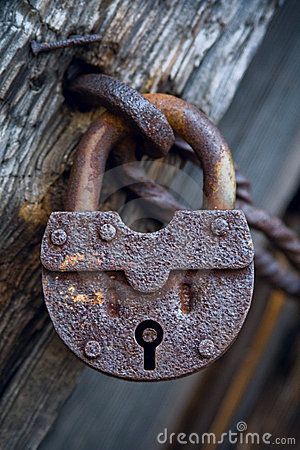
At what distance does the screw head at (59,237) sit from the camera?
0.68 m

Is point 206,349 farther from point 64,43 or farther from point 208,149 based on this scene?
point 64,43

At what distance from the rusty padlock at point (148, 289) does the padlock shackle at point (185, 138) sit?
44mm

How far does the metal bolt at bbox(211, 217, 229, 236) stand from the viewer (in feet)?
2.25

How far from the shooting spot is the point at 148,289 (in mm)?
674

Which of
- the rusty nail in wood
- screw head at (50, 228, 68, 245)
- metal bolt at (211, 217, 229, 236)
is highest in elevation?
the rusty nail in wood

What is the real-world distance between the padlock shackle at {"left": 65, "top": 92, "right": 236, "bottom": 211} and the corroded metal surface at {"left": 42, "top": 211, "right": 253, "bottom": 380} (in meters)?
0.05

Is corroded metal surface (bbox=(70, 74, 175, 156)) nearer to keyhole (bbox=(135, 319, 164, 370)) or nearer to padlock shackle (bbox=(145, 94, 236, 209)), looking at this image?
padlock shackle (bbox=(145, 94, 236, 209))

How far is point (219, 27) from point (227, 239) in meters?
0.37

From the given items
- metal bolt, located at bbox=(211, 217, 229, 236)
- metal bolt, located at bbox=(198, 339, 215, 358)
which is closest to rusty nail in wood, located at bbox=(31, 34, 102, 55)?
metal bolt, located at bbox=(211, 217, 229, 236)

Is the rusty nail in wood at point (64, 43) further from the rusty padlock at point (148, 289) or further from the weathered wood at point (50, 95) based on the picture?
the rusty padlock at point (148, 289)

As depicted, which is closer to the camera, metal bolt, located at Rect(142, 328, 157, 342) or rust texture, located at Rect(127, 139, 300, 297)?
metal bolt, located at Rect(142, 328, 157, 342)

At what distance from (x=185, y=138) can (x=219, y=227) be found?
13cm

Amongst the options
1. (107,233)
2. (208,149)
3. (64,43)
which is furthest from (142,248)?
(64,43)

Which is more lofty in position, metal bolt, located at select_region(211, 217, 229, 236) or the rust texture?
the rust texture
